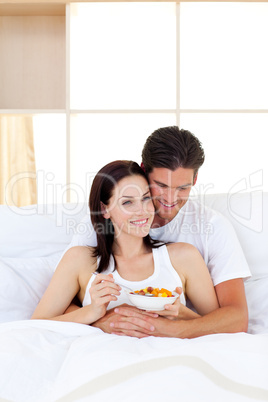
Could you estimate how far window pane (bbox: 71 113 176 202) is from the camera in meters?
2.80

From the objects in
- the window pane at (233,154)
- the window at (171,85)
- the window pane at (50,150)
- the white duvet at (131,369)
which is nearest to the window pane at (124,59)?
the window at (171,85)

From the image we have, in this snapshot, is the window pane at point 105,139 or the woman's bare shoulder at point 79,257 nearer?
the woman's bare shoulder at point 79,257

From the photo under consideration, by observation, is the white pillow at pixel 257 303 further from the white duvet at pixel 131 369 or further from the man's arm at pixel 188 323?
the white duvet at pixel 131 369

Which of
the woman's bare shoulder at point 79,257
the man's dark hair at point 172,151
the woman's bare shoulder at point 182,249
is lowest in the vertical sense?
the woman's bare shoulder at point 79,257

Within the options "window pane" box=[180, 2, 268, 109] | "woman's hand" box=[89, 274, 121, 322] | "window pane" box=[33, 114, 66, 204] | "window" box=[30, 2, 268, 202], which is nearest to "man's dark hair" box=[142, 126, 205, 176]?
"woman's hand" box=[89, 274, 121, 322]

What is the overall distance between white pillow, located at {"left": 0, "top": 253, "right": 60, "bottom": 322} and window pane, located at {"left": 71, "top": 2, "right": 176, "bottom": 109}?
1.08 m

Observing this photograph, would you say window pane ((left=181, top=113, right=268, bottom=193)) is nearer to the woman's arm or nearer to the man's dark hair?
the man's dark hair

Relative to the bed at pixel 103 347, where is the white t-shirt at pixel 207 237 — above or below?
above

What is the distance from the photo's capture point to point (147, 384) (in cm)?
99

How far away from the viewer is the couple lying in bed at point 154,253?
162cm

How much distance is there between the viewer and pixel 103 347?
1.30m

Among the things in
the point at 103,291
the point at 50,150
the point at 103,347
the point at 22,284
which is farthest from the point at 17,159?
the point at 103,347

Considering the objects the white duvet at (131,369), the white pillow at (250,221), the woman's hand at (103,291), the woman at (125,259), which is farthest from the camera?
the white pillow at (250,221)

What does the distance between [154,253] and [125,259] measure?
0.11 meters
